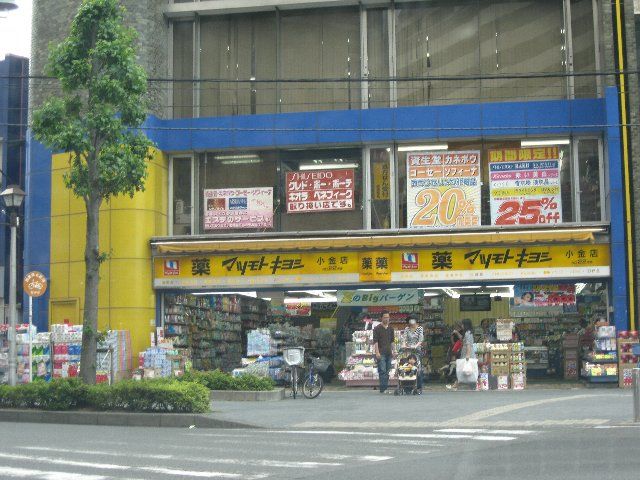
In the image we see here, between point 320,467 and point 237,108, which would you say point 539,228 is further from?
point 320,467

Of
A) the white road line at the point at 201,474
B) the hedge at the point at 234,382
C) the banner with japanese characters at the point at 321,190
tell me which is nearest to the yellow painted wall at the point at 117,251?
the banner with japanese characters at the point at 321,190

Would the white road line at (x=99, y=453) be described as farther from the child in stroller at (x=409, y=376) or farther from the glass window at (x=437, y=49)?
the glass window at (x=437, y=49)

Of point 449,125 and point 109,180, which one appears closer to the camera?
point 109,180

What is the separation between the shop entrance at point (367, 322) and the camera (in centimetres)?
2948

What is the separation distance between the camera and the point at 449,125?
3048 cm

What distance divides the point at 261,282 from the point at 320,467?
19.0 metres

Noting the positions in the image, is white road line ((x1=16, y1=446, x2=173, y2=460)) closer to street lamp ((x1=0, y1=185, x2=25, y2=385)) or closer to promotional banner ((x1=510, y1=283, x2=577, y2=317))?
street lamp ((x1=0, y1=185, x2=25, y2=385))

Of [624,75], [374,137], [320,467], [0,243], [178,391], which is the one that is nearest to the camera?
[320,467]

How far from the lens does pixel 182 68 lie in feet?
109

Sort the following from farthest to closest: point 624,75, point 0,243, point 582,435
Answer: point 0,243 < point 624,75 < point 582,435

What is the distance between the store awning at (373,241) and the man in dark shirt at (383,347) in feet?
14.0

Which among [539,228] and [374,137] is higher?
[374,137]

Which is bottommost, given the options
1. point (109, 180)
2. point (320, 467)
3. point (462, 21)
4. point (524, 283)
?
point (320, 467)

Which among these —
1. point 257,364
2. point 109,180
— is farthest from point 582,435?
point 257,364
